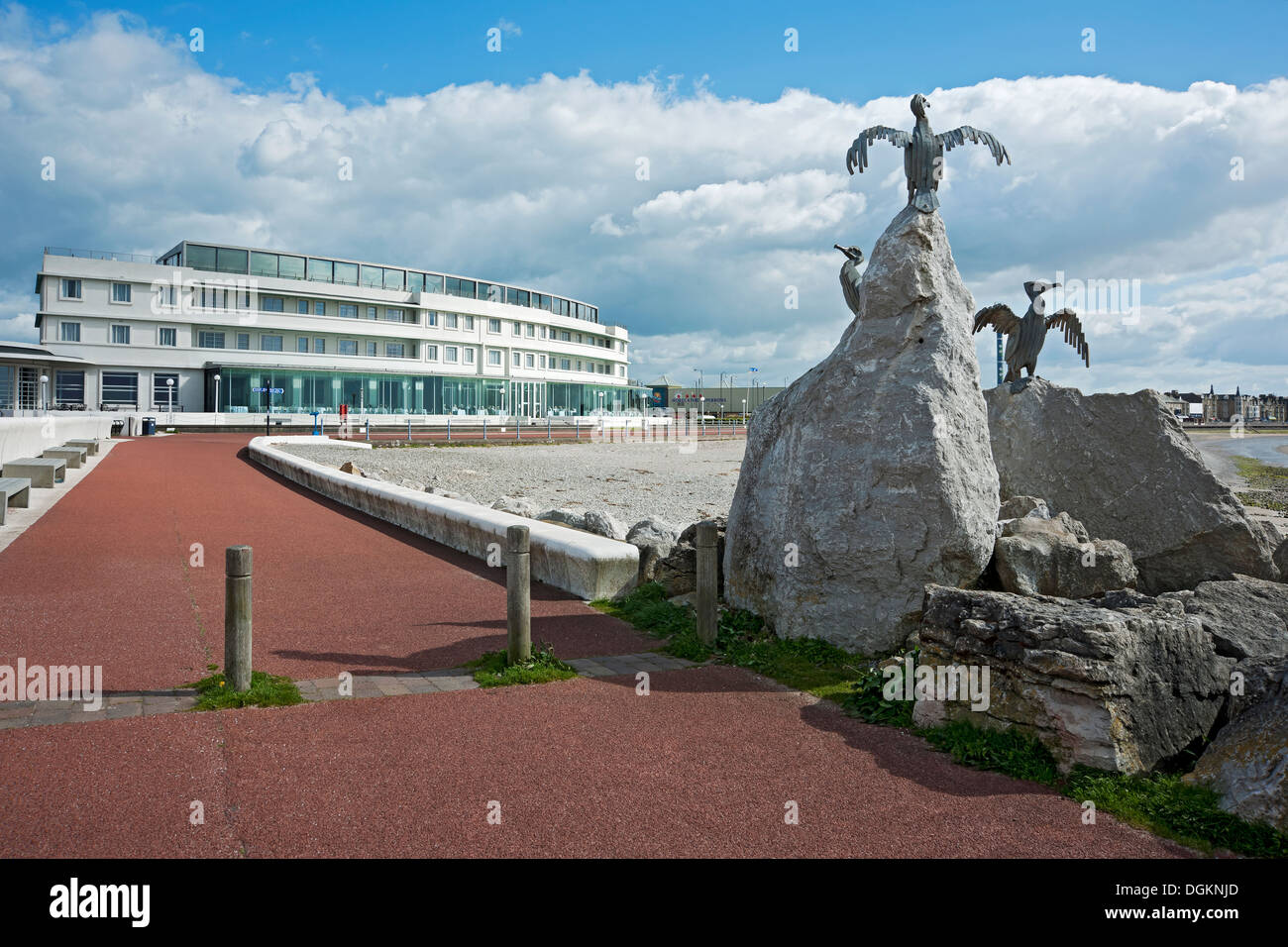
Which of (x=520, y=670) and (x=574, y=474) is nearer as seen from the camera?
(x=520, y=670)

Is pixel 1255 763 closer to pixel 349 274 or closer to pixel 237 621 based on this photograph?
pixel 237 621

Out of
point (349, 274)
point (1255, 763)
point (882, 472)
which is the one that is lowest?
point (1255, 763)

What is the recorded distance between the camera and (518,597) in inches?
255

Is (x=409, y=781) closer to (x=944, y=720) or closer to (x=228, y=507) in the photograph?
(x=944, y=720)

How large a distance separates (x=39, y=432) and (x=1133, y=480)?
2717 centimetres

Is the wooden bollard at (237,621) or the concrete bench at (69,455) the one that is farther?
the concrete bench at (69,455)

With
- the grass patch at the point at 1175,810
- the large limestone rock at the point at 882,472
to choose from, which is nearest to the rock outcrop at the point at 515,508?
the large limestone rock at the point at 882,472

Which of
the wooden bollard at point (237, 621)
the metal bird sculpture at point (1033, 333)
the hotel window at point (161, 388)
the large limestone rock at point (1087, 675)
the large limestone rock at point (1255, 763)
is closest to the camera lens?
the large limestone rock at point (1255, 763)

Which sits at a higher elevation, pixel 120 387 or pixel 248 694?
pixel 120 387

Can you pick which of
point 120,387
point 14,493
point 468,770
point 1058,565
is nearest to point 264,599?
point 468,770

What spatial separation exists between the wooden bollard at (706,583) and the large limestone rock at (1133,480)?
5012 mm

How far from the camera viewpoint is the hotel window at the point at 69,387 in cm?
5278

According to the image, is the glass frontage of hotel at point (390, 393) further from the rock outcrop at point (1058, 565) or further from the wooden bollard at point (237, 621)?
the rock outcrop at point (1058, 565)
